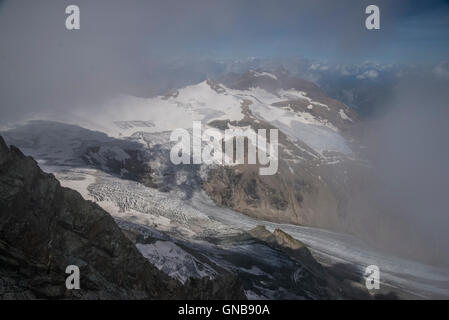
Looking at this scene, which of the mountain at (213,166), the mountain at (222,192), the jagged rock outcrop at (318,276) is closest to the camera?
the mountain at (222,192)

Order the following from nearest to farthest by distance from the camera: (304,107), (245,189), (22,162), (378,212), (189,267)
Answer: (22,162) < (189,267) < (245,189) < (378,212) < (304,107)

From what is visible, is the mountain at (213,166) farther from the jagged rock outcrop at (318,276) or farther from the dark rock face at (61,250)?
Answer: the dark rock face at (61,250)

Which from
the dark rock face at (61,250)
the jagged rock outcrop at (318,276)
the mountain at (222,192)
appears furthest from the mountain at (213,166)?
the dark rock face at (61,250)

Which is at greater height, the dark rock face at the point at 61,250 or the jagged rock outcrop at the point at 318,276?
the dark rock face at the point at 61,250

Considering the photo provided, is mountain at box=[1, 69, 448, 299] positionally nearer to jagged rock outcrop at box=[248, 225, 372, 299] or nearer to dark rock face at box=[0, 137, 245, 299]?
jagged rock outcrop at box=[248, 225, 372, 299]

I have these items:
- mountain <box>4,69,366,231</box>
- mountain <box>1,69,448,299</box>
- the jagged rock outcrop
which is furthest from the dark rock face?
mountain <box>4,69,366,231</box>

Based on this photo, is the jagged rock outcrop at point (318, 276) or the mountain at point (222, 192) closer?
the mountain at point (222, 192)
